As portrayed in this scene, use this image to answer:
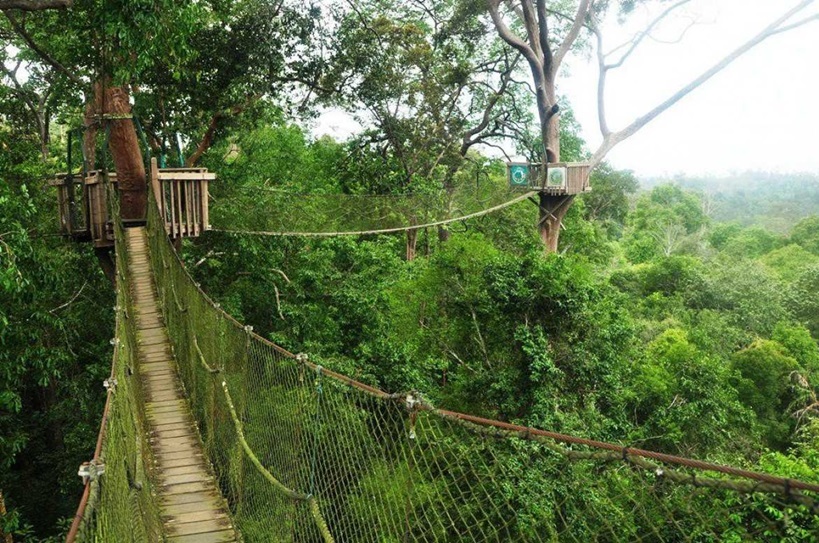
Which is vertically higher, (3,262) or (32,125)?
(32,125)

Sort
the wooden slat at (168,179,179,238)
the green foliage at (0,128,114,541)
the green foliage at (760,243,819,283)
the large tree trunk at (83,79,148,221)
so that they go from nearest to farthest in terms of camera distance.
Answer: the wooden slat at (168,179,179,238), the green foliage at (0,128,114,541), the large tree trunk at (83,79,148,221), the green foliage at (760,243,819,283)

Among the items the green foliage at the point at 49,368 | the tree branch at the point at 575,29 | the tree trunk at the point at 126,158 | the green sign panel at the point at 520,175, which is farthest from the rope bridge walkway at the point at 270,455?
the tree branch at the point at 575,29

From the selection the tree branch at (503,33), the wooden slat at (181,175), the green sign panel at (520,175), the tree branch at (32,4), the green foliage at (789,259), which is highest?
the tree branch at (503,33)

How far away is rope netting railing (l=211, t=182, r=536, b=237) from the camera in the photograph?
7884 mm

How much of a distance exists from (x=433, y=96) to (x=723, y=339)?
7.61 metres

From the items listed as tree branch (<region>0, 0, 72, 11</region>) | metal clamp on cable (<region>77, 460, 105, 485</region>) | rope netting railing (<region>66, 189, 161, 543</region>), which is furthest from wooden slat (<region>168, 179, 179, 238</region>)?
metal clamp on cable (<region>77, 460, 105, 485</region>)

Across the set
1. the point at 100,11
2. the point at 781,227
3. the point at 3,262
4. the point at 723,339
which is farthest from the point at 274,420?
the point at 781,227

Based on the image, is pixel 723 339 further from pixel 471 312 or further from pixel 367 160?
pixel 471 312

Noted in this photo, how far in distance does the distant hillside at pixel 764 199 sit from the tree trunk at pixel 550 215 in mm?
33257

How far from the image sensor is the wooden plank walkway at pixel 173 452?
328 centimetres

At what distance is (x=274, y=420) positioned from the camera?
146 inches

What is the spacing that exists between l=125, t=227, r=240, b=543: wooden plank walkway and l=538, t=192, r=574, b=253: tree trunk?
6791 mm

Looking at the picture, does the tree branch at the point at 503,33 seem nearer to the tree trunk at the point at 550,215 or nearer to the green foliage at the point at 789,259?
the tree trunk at the point at 550,215

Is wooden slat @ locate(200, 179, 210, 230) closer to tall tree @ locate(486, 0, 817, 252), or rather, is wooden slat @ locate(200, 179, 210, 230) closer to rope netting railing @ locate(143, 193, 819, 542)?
rope netting railing @ locate(143, 193, 819, 542)
